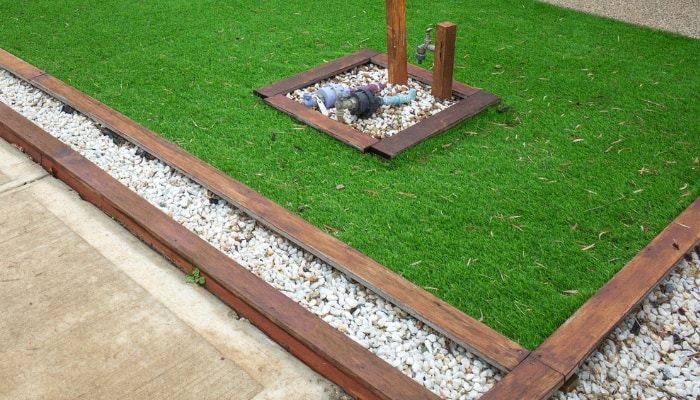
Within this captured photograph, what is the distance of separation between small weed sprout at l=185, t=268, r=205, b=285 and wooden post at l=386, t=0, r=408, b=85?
221cm

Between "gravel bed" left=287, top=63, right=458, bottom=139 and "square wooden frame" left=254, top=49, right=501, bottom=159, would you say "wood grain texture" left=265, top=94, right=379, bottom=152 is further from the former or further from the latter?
"gravel bed" left=287, top=63, right=458, bottom=139

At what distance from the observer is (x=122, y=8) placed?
20.6 feet

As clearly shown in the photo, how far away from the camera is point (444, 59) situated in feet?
14.7

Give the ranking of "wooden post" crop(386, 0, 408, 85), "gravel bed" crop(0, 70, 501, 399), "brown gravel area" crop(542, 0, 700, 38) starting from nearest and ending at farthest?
"gravel bed" crop(0, 70, 501, 399)
"wooden post" crop(386, 0, 408, 85)
"brown gravel area" crop(542, 0, 700, 38)

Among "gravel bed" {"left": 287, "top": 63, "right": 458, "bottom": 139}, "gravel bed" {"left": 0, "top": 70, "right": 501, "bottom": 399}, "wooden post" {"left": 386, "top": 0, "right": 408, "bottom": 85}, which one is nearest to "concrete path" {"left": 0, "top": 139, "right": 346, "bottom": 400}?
"gravel bed" {"left": 0, "top": 70, "right": 501, "bottom": 399}

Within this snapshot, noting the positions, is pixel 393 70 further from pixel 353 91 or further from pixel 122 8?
pixel 122 8

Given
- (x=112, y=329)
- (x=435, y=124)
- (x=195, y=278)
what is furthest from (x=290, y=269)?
(x=435, y=124)

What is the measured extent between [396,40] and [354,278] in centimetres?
206

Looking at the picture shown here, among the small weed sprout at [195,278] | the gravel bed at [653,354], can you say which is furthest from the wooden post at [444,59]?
the small weed sprout at [195,278]

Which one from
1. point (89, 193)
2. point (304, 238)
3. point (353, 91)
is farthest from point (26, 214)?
point (353, 91)

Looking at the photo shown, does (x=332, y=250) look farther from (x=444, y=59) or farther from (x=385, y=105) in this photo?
(x=444, y=59)

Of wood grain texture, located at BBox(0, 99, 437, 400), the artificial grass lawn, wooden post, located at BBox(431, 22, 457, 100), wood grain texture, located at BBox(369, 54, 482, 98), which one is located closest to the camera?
wood grain texture, located at BBox(0, 99, 437, 400)

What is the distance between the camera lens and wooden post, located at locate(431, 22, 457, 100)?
4.38 meters

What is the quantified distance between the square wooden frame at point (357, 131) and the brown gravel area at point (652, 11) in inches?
83.9
